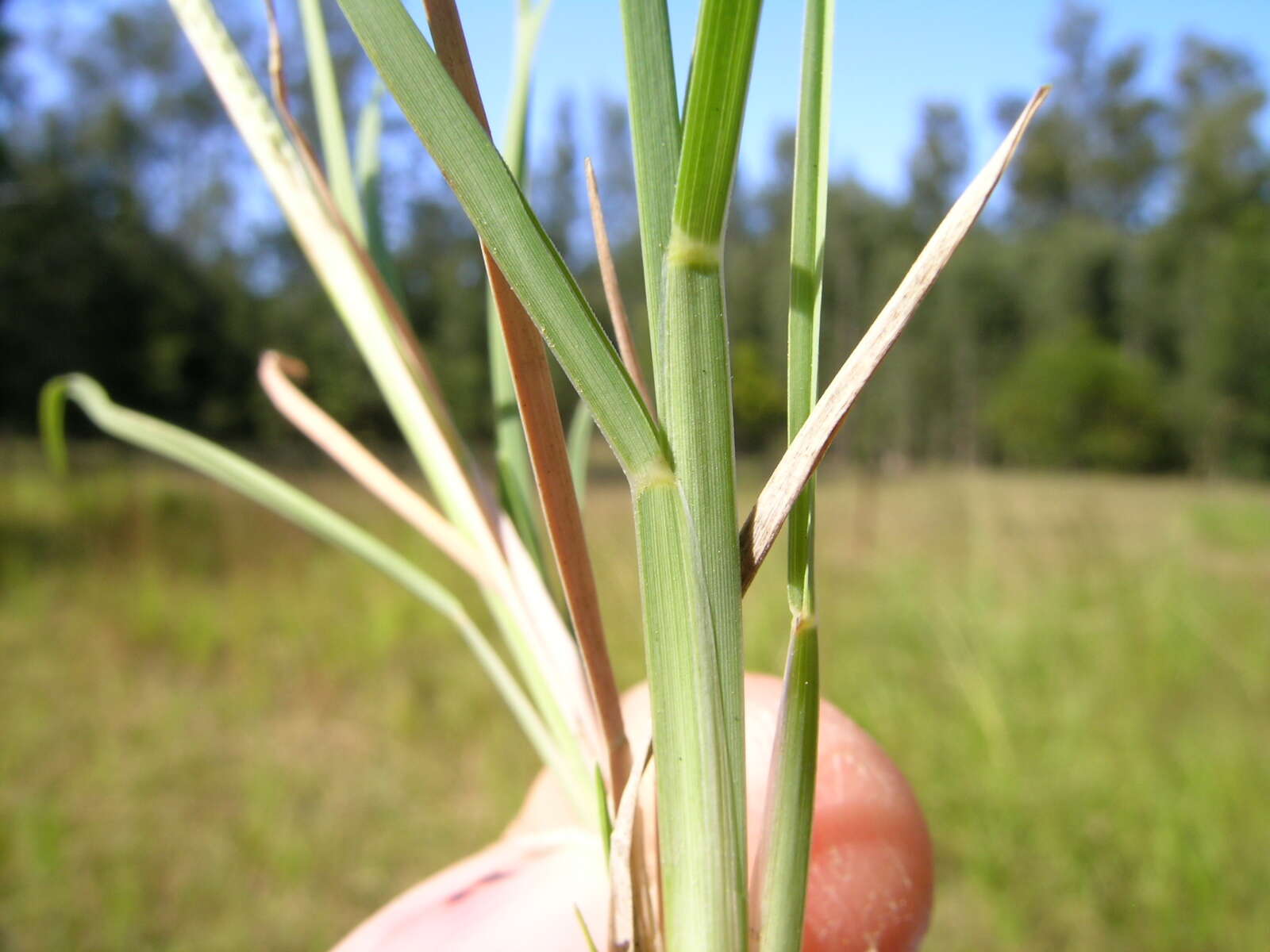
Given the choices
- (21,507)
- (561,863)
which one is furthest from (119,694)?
(561,863)

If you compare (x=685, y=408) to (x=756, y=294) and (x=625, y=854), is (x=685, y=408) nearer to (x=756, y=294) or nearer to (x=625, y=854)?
(x=625, y=854)

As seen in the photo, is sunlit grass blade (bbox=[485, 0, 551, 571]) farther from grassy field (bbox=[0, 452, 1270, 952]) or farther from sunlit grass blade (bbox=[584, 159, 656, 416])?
grassy field (bbox=[0, 452, 1270, 952])

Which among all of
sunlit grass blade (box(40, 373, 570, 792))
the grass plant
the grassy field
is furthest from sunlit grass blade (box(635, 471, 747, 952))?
the grassy field

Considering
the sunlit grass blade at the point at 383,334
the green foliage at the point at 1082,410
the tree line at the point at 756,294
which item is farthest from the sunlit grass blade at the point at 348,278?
the green foliage at the point at 1082,410

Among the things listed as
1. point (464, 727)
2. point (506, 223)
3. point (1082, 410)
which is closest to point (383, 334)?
point (506, 223)

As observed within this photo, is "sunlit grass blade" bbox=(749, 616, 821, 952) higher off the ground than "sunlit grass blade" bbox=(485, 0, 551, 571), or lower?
lower

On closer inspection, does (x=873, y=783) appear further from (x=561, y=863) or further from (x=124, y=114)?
(x=124, y=114)
